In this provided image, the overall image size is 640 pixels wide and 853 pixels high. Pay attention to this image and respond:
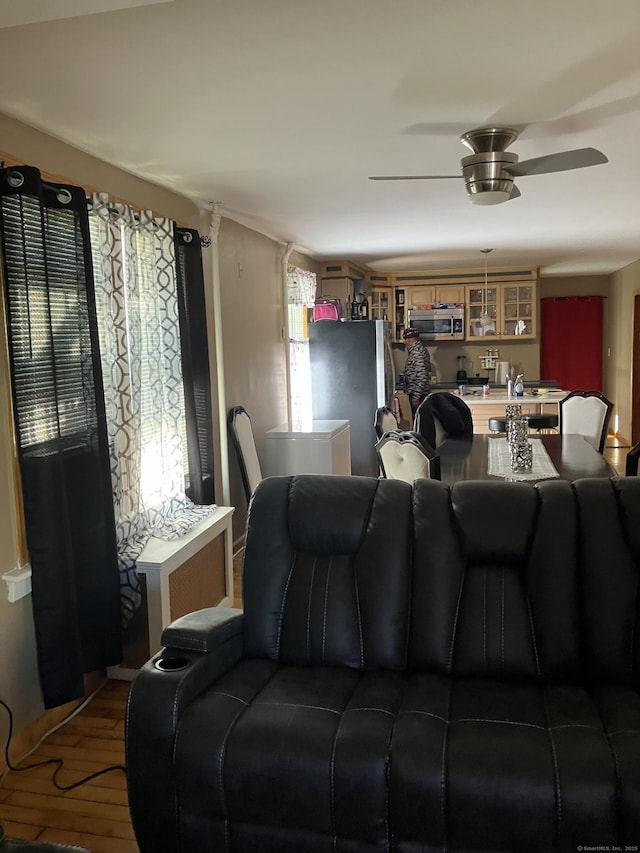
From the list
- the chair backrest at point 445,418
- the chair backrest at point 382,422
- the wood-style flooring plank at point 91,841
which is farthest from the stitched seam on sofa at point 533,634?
the chair backrest at point 445,418

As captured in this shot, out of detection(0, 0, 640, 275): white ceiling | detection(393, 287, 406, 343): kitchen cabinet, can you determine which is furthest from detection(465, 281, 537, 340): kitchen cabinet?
detection(0, 0, 640, 275): white ceiling

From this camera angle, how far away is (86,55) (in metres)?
2.03

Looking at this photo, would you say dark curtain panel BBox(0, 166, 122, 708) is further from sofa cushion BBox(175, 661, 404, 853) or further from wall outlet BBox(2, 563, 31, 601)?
sofa cushion BBox(175, 661, 404, 853)

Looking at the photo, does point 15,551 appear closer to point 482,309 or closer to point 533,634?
point 533,634

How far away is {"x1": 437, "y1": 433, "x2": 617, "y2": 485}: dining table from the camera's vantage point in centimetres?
346

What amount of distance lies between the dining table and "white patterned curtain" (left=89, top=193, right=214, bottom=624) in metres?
1.40

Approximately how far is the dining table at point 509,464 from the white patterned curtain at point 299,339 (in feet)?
5.86

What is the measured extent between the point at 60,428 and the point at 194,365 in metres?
1.27

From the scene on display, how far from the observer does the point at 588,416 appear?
5.40 metres

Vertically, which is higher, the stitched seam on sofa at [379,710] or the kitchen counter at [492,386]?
the kitchen counter at [492,386]

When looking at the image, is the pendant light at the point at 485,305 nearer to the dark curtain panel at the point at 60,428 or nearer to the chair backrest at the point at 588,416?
the chair backrest at the point at 588,416

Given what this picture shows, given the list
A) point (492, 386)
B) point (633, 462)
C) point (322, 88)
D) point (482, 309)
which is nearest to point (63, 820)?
point (322, 88)

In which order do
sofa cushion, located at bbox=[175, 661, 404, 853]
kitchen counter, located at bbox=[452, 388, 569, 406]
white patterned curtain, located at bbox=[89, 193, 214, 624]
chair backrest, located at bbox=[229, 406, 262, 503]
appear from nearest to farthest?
sofa cushion, located at bbox=[175, 661, 404, 853], white patterned curtain, located at bbox=[89, 193, 214, 624], chair backrest, located at bbox=[229, 406, 262, 503], kitchen counter, located at bbox=[452, 388, 569, 406]

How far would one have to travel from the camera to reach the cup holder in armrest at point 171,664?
6.09 ft
